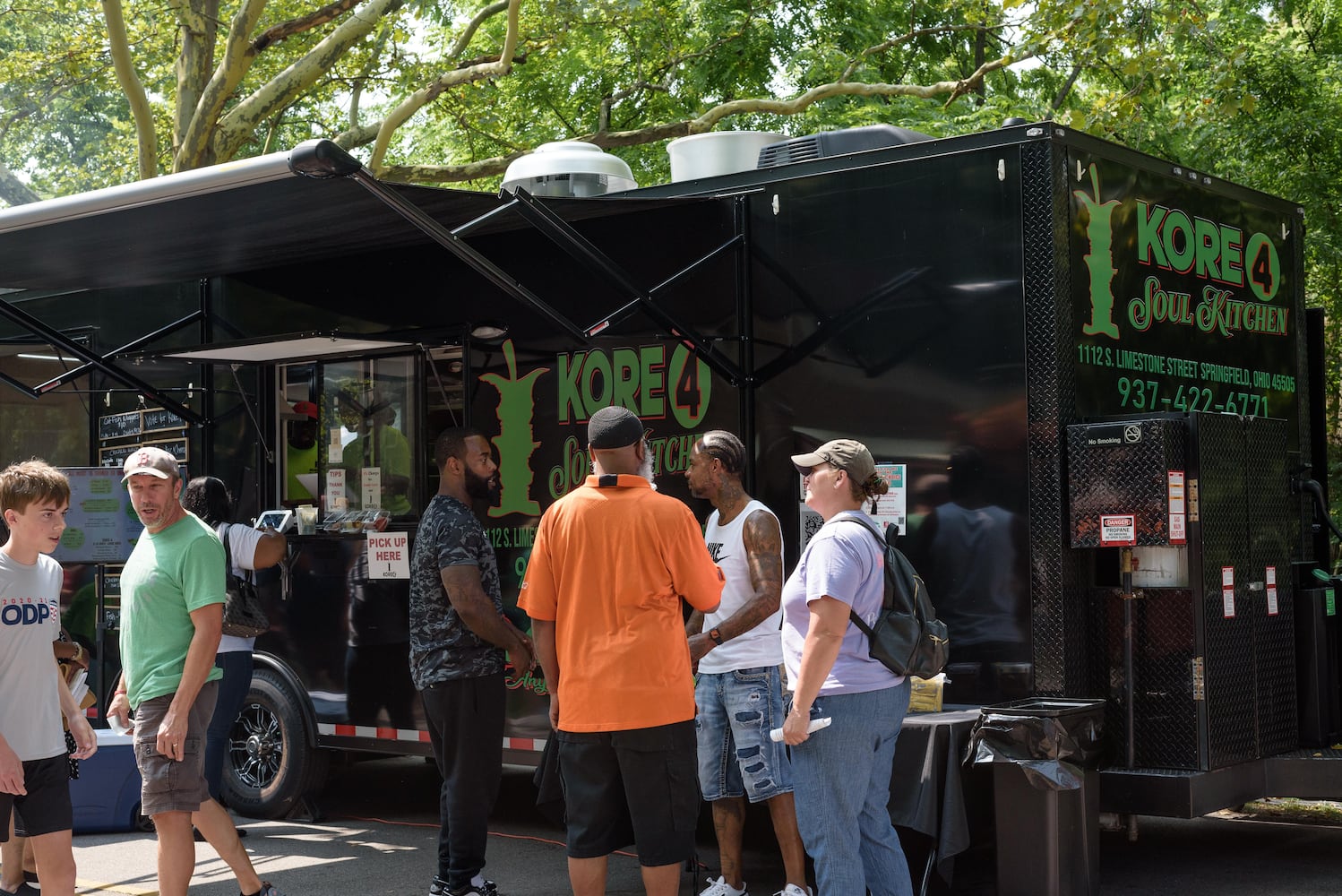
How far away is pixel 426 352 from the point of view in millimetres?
8133

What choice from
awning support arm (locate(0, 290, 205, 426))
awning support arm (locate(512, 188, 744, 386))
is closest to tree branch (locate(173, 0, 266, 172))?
awning support arm (locate(0, 290, 205, 426))

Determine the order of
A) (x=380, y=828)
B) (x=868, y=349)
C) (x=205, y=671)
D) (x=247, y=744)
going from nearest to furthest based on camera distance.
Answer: (x=205, y=671) < (x=868, y=349) < (x=380, y=828) < (x=247, y=744)

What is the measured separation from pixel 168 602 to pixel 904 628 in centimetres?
262

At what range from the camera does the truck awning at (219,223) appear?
6.18 m

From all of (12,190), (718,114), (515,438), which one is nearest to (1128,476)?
(515,438)

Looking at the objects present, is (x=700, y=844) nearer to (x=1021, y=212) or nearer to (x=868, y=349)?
(x=868, y=349)

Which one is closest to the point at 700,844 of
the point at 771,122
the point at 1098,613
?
the point at 1098,613

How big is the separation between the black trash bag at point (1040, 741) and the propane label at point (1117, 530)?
639mm

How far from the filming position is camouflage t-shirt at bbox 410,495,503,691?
20.0 ft

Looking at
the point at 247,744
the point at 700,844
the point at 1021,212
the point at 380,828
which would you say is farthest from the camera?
the point at 247,744

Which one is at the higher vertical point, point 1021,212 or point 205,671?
point 1021,212

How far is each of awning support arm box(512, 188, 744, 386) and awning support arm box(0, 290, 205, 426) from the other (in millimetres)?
3542

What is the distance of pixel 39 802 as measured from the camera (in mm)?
4840

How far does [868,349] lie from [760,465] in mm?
760
